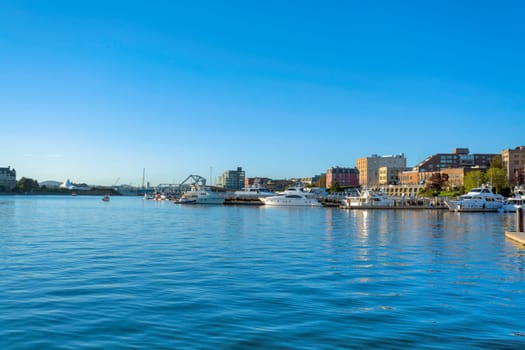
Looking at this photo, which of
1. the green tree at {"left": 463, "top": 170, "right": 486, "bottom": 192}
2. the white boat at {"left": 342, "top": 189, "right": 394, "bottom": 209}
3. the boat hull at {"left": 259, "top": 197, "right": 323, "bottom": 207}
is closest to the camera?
the white boat at {"left": 342, "top": 189, "right": 394, "bottom": 209}

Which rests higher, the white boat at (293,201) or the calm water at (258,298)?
the white boat at (293,201)

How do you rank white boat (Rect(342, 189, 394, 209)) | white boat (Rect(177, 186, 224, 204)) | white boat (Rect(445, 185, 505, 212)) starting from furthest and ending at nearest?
white boat (Rect(177, 186, 224, 204)), white boat (Rect(342, 189, 394, 209)), white boat (Rect(445, 185, 505, 212))

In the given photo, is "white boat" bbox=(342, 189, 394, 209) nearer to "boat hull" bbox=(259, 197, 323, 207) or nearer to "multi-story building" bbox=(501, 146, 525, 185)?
"boat hull" bbox=(259, 197, 323, 207)

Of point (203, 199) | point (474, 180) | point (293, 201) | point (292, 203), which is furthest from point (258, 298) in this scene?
point (474, 180)

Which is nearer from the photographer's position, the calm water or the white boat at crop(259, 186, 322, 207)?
the calm water

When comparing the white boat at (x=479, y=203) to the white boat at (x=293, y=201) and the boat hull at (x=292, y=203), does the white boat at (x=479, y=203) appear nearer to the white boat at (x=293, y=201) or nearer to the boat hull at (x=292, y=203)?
the boat hull at (x=292, y=203)

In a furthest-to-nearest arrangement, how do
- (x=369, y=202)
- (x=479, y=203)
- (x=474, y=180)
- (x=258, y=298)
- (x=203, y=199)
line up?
(x=474, y=180) < (x=203, y=199) < (x=369, y=202) < (x=479, y=203) < (x=258, y=298)

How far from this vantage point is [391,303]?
54.5 feet

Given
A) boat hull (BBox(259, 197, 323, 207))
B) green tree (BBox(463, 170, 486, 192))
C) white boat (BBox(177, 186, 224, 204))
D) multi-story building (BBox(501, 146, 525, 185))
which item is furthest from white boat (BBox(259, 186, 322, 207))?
multi-story building (BBox(501, 146, 525, 185))

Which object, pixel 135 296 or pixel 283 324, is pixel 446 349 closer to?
pixel 283 324

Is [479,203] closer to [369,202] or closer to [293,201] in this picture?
[369,202]

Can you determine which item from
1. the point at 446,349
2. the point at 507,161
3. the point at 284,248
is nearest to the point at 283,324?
the point at 446,349

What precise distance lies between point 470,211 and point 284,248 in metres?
85.0

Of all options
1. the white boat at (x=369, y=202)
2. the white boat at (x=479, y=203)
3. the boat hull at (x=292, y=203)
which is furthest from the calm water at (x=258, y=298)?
the boat hull at (x=292, y=203)
